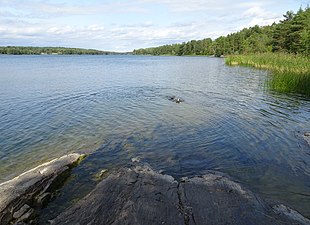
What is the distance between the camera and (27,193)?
24.7ft

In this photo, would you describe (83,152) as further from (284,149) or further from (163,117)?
(284,149)

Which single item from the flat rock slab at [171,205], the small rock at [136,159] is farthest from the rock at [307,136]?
the small rock at [136,159]

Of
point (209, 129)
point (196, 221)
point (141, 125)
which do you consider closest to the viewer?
point (196, 221)

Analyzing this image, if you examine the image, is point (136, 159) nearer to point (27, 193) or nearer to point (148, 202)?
point (148, 202)

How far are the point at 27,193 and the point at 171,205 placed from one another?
409 cm

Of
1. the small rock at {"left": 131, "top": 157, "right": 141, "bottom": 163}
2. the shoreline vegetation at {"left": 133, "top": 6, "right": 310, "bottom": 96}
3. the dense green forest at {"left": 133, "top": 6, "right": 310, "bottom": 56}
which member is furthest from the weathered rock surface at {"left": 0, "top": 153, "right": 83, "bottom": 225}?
the dense green forest at {"left": 133, "top": 6, "right": 310, "bottom": 56}

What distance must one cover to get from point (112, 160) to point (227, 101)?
14731 millimetres

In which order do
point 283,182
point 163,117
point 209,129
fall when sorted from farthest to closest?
point 163,117, point 209,129, point 283,182

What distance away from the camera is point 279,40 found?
6562cm

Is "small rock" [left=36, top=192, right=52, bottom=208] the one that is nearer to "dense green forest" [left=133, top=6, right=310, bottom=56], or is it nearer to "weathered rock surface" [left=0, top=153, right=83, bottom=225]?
"weathered rock surface" [left=0, top=153, right=83, bottom=225]

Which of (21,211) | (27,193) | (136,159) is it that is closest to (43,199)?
(27,193)

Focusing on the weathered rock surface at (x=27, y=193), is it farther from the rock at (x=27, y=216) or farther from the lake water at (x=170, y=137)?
the lake water at (x=170, y=137)

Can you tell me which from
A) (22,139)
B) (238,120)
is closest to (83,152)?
(22,139)

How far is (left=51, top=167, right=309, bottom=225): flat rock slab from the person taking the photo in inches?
249
